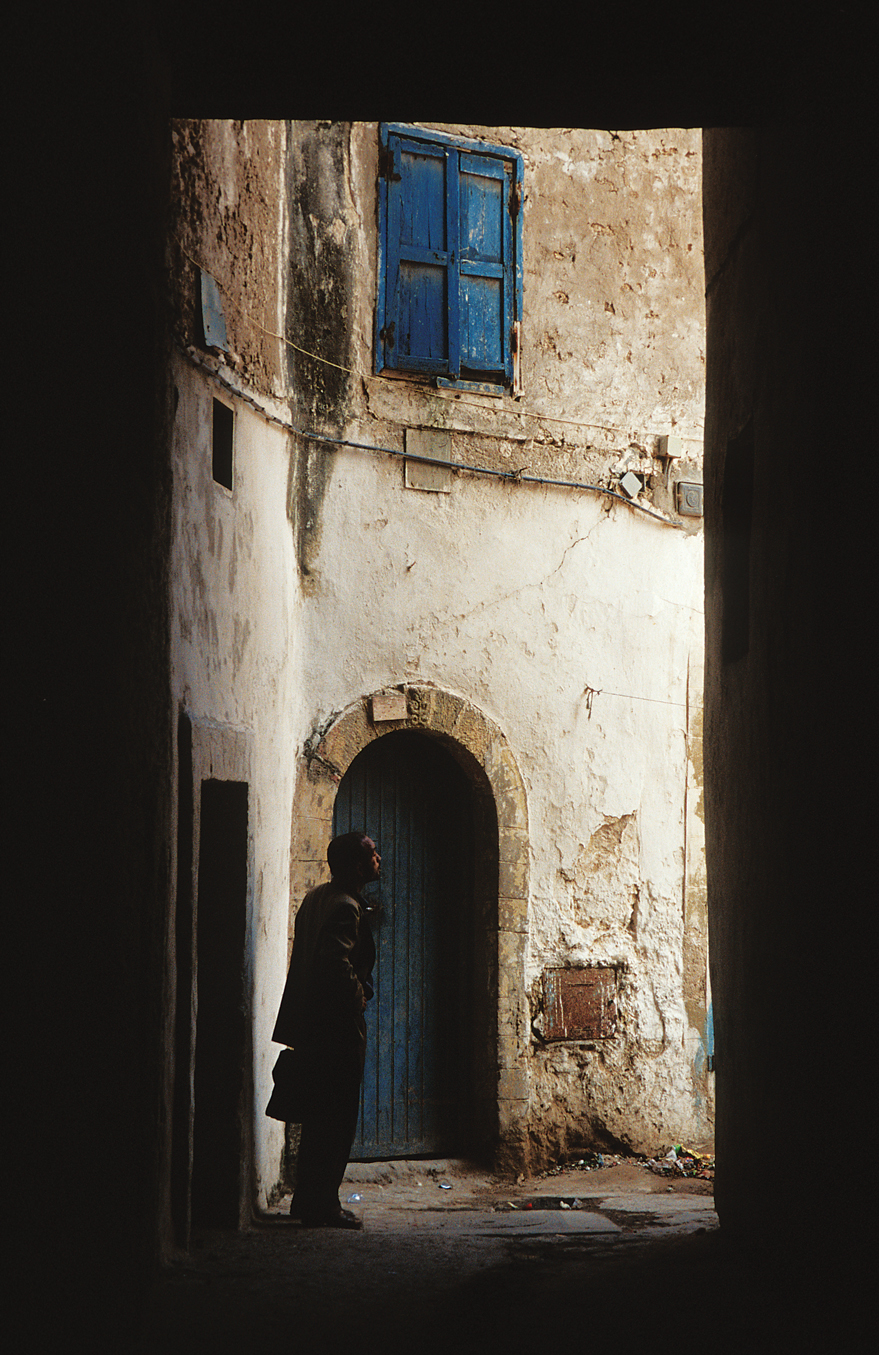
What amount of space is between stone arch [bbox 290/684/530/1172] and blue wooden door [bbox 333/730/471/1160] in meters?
0.23

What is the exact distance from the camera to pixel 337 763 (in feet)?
24.0

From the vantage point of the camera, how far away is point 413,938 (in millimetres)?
7816

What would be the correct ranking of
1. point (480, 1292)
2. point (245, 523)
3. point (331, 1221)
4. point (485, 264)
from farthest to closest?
point (485, 264)
point (245, 523)
point (331, 1221)
point (480, 1292)

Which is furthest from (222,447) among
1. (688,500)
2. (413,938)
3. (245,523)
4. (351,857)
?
(688,500)

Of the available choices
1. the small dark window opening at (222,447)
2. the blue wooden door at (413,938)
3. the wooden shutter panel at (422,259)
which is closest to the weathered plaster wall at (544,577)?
the wooden shutter panel at (422,259)

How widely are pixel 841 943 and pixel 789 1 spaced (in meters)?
2.33

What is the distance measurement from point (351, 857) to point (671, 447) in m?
4.10

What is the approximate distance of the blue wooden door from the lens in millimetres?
7672

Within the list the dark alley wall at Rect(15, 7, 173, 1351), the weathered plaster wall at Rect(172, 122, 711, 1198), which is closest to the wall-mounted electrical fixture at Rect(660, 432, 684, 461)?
the weathered plaster wall at Rect(172, 122, 711, 1198)

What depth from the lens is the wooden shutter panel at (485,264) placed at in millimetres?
7953

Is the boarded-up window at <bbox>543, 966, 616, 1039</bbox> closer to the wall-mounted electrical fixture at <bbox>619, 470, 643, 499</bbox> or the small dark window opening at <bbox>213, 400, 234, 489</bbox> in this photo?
the wall-mounted electrical fixture at <bbox>619, 470, 643, 499</bbox>

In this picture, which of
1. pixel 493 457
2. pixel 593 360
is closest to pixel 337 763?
pixel 493 457

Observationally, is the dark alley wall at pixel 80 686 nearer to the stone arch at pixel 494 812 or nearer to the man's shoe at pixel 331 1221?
the man's shoe at pixel 331 1221

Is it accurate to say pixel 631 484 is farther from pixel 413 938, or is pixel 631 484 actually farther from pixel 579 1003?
pixel 579 1003
